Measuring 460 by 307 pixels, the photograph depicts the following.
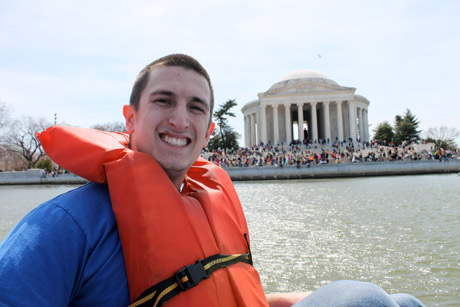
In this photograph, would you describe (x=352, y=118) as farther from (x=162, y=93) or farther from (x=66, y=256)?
(x=66, y=256)

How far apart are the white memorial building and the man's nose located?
48833 millimetres

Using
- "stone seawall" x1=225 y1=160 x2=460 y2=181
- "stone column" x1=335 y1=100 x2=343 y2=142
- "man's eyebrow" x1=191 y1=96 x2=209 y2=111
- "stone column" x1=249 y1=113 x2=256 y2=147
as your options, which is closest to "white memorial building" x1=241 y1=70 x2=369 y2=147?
"stone column" x1=335 y1=100 x2=343 y2=142

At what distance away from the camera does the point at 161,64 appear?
2113mm

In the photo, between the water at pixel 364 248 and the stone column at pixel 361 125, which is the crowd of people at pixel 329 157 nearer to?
the stone column at pixel 361 125

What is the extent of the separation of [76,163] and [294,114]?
62.5 meters

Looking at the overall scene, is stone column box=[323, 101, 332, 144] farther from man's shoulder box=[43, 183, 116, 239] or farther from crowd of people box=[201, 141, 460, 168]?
man's shoulder box=[43, 183, 116, 239]

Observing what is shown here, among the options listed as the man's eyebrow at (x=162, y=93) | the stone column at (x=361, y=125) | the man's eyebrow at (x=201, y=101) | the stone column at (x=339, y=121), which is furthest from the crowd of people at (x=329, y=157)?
the man's eyebrow at (x=162, y=93)

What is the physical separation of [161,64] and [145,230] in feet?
3.54

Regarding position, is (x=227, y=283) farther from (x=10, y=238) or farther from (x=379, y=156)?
(x=379, y=156)

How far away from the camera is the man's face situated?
2055 millimetres

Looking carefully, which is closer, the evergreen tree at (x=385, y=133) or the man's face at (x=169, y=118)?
the man's face at (x=169, y=118)

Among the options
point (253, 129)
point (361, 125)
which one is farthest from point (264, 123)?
point (361, 125)

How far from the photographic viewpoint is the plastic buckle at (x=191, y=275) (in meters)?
1.63

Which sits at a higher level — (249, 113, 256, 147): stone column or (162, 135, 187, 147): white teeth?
(249, 113, 256, 147): stone column
